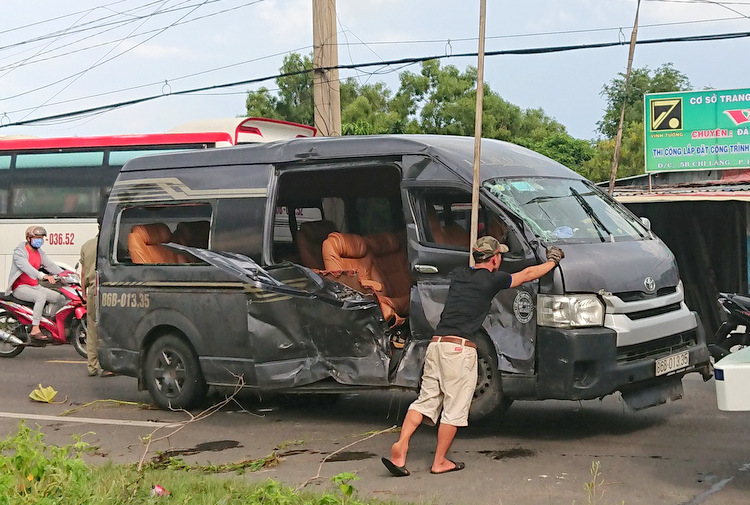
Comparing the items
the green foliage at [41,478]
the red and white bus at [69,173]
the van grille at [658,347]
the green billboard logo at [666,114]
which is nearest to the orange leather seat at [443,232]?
the van grille at [658,347]

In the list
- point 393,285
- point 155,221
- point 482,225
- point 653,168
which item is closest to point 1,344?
point 155,221

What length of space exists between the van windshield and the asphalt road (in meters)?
1.54

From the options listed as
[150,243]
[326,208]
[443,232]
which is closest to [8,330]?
[150,243]

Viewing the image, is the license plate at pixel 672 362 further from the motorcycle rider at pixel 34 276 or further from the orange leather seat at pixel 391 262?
the motorcycle rider at pixel 34 276

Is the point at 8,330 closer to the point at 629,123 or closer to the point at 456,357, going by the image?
the point at 456,357

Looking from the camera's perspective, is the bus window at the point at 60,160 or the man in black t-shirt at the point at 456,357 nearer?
the man in black t-shirt at the point at 456,357

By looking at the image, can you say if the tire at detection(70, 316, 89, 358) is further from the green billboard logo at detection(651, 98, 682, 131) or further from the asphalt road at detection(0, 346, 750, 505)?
the green billboard logo at detection(651, 98, 682, 131)

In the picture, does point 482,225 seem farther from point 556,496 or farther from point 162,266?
point 162,266

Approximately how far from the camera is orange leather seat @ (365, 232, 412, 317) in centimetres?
1018

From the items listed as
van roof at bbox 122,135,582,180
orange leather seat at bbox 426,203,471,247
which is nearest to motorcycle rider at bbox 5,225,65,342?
van roof at bbox 122,135,582,180

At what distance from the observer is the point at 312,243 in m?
10.1

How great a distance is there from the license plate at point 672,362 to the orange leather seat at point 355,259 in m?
2.38

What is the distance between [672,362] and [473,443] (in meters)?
1.62

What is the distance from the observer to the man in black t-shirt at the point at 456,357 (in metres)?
6.99
